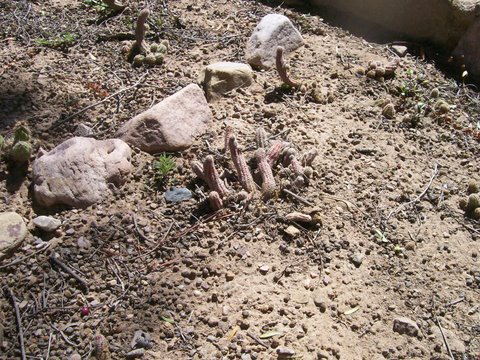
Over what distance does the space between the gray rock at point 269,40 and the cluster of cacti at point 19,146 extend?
1.90 meters

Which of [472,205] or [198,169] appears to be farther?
[472,205]

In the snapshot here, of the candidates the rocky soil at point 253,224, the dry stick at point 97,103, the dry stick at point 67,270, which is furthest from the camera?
the dry stick at point 97,103

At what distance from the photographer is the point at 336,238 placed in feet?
10.4

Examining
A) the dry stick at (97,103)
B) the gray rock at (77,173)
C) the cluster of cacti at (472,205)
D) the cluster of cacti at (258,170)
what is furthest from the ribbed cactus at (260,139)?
the cluster of cacti at (472,205)

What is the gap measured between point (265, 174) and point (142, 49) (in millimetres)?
1779

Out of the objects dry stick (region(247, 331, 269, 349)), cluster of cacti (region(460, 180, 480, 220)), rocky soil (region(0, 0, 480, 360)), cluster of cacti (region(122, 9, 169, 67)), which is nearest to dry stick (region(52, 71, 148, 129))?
rocky soil (region(0, 0, 480, 360))

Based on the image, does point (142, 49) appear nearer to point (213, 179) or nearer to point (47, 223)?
point (213, 179)

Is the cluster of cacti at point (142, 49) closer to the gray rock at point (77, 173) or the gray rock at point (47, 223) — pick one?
the gray rock at point (77, 173)

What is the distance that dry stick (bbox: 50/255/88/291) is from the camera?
289 cm

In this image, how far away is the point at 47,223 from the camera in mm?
3107

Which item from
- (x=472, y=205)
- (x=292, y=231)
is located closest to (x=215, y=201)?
(x=292, y=231)

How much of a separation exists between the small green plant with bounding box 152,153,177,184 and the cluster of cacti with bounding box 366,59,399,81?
6.39 ft

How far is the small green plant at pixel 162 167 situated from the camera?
337 cm

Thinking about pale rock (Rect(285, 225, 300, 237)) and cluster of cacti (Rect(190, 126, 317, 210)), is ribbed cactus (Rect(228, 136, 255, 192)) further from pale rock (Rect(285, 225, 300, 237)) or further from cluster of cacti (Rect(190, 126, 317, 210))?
pale rock (Rect(285, 225, 300, 237))
